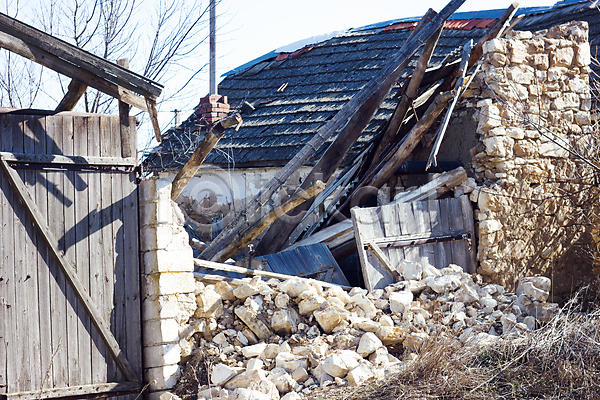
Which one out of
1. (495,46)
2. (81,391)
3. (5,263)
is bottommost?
(81,391)

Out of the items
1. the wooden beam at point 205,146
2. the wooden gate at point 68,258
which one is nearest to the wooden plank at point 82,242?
the wooden gate at point 68,258

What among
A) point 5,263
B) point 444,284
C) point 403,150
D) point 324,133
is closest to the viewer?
point 5,263

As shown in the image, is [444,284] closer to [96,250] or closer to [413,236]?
[413,236]

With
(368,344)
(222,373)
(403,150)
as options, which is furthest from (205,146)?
(368,344)

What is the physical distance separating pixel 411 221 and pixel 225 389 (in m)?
2.92

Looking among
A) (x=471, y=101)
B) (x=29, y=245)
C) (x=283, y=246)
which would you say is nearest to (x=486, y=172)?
(x=471, y=101)

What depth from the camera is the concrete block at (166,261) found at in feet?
16.2

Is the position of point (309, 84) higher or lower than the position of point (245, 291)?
higher

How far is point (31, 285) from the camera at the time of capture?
4.62 metres

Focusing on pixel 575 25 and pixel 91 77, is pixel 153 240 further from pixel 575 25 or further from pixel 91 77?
pixel 575 25

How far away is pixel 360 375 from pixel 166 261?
1.94 meters

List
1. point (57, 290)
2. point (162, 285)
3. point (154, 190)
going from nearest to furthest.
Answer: point (57, 290) → point (162, 285) → point (154, 190)

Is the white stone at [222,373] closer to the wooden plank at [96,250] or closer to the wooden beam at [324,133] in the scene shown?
the wooden plank at [96,250]

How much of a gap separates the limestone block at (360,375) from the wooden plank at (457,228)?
2.31 m
